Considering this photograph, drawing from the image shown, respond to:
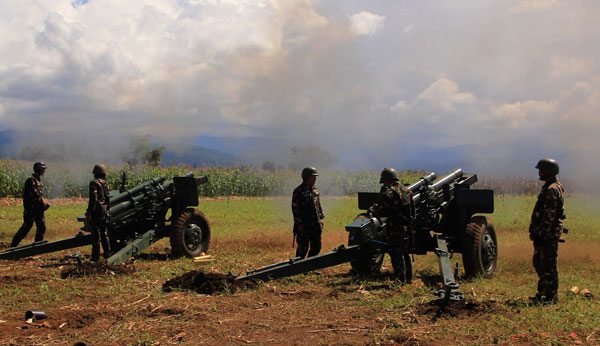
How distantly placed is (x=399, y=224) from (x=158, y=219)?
Result: 552cm

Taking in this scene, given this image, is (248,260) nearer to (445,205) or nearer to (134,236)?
(134,236)

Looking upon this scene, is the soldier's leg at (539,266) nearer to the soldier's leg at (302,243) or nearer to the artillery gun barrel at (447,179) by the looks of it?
the artillery gun barrel at (447,179)

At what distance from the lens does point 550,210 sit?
7762mm

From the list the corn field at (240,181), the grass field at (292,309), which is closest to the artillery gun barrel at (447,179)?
the grass field at (292,309)

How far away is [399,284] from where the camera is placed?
9.07m

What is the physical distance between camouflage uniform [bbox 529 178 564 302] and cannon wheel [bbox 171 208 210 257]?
675cm

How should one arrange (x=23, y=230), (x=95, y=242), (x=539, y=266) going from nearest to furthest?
(x=539, y=266) < (x=95, y=242) < (x=23, y=230)

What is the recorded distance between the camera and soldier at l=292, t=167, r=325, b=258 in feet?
34.8

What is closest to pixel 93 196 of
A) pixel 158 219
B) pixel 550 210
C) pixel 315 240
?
pixel 158 219

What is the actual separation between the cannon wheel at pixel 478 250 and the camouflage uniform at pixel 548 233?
197 cm

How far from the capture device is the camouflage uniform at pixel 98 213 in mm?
11383

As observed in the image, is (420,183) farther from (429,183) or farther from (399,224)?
(399,224)

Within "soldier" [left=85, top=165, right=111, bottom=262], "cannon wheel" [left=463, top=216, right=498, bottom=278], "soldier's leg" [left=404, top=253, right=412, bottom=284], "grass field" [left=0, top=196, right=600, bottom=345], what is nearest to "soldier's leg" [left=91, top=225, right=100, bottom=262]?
"soldier" [left=85, top=165, right=111, bottom=262]

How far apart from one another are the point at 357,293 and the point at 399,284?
77 centimetres
